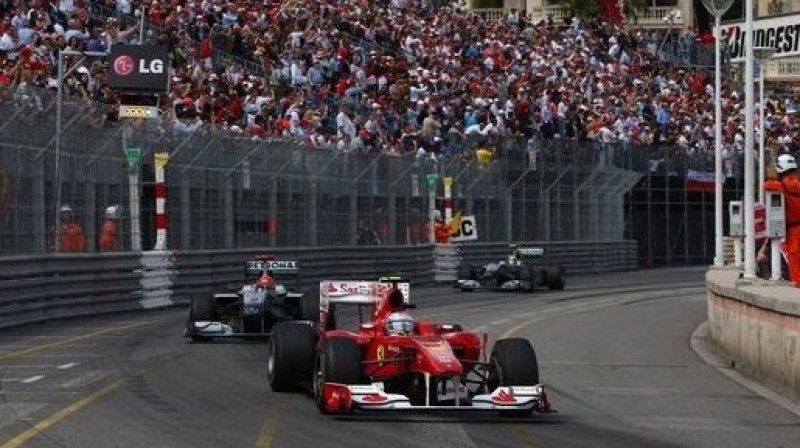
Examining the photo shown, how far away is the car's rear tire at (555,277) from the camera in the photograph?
3684cm

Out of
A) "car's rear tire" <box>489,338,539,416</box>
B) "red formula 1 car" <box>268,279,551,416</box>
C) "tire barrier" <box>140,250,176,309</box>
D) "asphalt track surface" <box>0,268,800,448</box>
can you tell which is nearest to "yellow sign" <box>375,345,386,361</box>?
"red formula 1 car" <box>268,279,551,416</box>

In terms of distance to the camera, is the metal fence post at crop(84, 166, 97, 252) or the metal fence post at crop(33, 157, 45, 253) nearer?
the metal fence post at crop(33, 157, 45, 253)

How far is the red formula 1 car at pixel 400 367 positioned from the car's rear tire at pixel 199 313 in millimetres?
5700

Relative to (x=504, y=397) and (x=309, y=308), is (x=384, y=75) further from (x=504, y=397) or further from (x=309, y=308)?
(x=504, y=397)

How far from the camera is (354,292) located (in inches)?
619

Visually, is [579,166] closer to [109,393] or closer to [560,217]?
[560,217]

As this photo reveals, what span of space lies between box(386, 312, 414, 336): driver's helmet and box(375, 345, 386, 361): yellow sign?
12.4 inches

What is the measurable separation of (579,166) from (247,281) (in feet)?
85.3

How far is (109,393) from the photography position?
14.7m

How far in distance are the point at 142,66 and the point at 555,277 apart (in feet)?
42.4

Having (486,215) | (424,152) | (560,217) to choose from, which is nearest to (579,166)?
(560,217)

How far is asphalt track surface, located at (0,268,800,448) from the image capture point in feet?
39.7

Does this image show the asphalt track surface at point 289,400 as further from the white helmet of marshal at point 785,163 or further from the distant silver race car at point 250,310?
the white helmet of marshal at point 785,163

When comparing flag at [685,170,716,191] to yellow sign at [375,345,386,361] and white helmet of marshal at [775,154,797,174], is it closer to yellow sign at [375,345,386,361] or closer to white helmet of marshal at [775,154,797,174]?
white helmet of marshal at [775,154,797,174]
